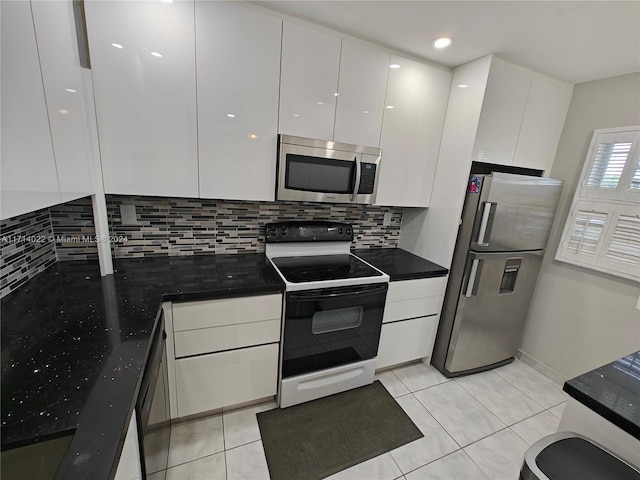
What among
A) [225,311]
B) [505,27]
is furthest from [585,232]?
[225,311]

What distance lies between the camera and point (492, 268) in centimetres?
200

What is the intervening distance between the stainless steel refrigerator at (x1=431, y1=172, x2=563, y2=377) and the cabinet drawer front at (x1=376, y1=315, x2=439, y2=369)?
100 millimetres

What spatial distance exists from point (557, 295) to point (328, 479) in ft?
7.44

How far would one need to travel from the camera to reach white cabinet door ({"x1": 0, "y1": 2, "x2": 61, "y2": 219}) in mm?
696

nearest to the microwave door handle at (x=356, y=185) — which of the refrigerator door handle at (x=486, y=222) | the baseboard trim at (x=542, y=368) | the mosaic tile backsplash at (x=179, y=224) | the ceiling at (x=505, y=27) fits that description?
the mosaic tile backsplash at (x=179, y=224)

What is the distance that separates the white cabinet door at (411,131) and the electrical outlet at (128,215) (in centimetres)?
166

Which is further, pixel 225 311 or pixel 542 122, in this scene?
pixel 542 122

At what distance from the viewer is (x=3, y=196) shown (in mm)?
661

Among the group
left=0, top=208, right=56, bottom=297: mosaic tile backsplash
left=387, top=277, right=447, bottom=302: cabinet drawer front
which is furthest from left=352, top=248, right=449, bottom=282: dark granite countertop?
left=0, top=208, right=56, bottom=297: mosaic tile backsplash

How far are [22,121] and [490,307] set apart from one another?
107 inches

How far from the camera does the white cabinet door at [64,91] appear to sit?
0.91 metres

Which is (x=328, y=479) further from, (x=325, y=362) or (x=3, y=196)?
(x=3, y=196)

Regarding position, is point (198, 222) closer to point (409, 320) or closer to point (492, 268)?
point (409, 320)

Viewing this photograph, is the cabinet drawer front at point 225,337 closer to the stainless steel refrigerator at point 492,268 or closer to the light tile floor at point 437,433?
the light tile floor at point 437,433
